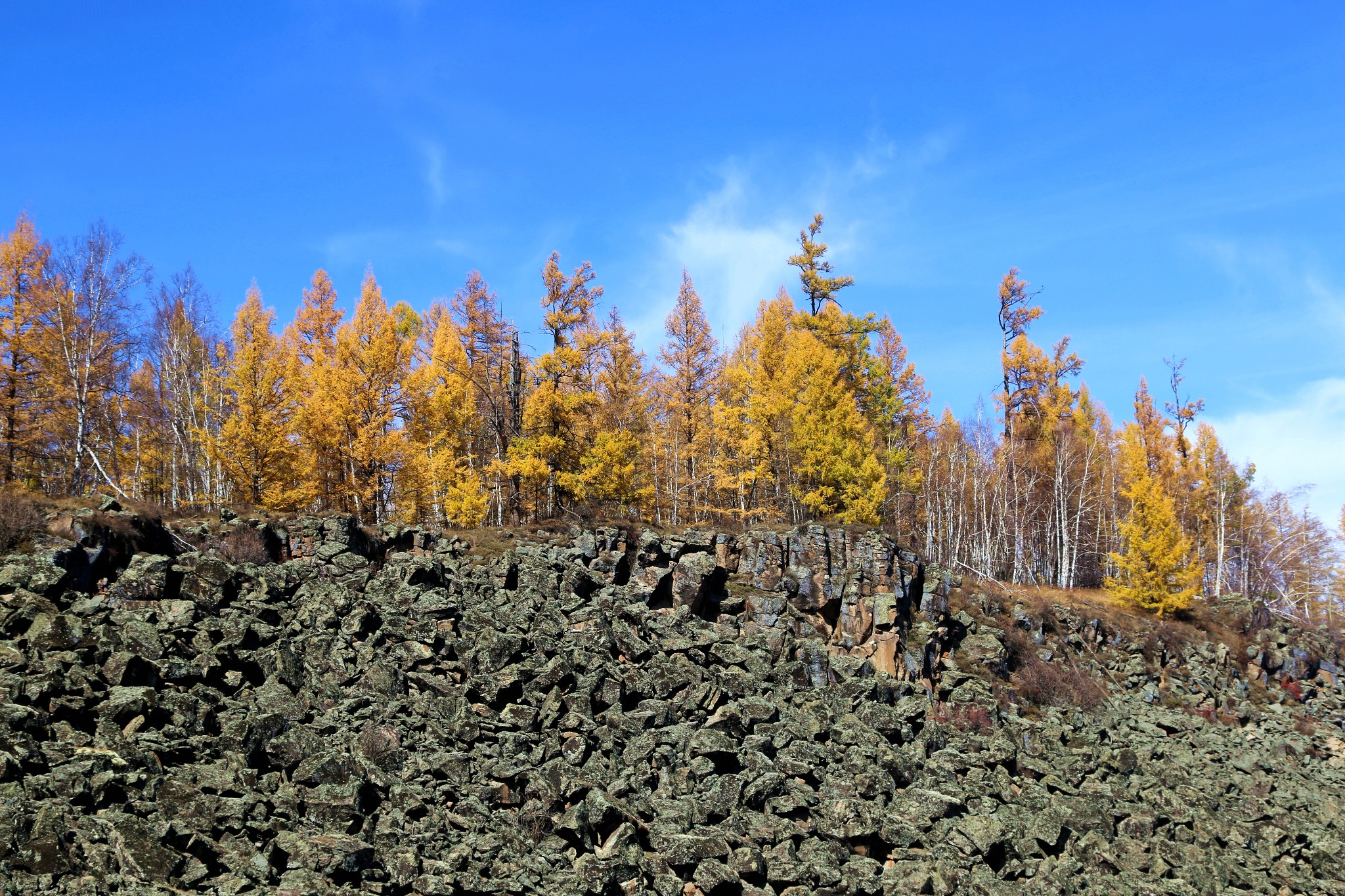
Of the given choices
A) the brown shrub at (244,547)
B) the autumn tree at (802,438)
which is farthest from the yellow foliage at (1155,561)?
the brown shrub at (244,547)

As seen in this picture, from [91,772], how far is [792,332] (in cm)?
3230

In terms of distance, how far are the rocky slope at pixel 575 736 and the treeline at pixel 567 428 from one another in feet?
21.9

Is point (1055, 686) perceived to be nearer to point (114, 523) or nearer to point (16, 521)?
point (114, 523)

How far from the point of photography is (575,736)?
17578 millimetres

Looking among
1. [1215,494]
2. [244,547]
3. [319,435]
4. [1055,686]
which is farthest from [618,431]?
[1215,494]

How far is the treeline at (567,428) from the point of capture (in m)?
30.4

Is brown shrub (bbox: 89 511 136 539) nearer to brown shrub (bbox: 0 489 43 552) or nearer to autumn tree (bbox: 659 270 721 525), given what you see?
brown shrub (bbox: 0 489 43 552)

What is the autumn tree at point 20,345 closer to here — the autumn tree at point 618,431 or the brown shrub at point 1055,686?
the autumn tree at point 618,431

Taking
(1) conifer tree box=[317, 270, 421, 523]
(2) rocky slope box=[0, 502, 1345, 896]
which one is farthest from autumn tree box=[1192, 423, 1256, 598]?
(1) conifer tree box=[317, 270, 421, 523]

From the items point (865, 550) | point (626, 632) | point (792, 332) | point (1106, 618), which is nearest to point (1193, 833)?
point (865, 550)

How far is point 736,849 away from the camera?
15195 mm

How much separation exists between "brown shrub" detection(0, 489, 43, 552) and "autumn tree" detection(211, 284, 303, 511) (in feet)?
29.9

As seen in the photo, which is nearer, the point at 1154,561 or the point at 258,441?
the point at 258,441

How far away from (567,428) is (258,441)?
11424 millimetres
